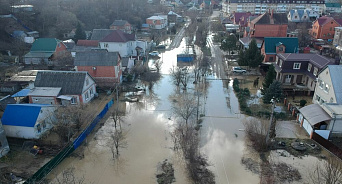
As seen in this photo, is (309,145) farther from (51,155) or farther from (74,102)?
(74,102)

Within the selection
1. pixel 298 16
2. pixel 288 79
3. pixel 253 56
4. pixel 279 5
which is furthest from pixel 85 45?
pixel 279 5

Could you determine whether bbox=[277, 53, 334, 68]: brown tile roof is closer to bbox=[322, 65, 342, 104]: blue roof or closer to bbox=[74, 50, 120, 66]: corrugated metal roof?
bbox=[322, 65, 342, 104]: blue roof

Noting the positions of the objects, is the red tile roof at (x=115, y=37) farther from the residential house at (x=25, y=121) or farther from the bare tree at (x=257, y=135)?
the bare tree at (x=257, y=135)

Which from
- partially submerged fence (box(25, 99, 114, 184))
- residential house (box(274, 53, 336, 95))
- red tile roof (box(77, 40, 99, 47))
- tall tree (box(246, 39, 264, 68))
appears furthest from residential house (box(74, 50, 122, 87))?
residential house (box(274, 53, 336, 95))

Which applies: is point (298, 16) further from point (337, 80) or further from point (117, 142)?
point (117, 142)

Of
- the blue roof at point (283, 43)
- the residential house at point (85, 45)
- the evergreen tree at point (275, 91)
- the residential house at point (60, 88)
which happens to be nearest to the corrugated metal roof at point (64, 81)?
the residential house at point (60, 88)
